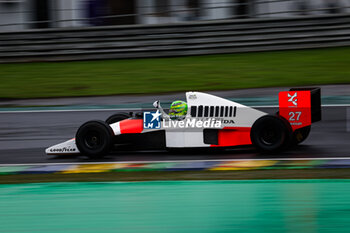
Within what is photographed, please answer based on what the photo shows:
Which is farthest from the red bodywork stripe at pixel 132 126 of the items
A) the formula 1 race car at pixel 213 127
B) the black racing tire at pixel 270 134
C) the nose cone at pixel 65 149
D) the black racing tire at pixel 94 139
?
the black racing tire at pixel 270 134

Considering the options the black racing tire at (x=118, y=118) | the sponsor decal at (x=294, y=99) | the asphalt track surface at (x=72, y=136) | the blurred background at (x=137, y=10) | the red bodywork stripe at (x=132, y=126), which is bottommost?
the asphalt track surface at (x=72, y=136)

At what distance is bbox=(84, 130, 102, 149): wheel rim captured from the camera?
30.1 ft

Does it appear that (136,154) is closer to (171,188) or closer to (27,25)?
(171,188)

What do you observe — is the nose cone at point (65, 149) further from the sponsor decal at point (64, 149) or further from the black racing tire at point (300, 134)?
the black racing tire at point (300, 134)

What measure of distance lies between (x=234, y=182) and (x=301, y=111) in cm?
214

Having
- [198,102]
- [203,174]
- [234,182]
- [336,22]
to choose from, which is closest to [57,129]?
[198,102]

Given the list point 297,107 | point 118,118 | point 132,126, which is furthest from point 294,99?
point 118,118

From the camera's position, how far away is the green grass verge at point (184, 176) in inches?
299

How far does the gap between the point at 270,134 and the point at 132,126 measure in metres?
2.16

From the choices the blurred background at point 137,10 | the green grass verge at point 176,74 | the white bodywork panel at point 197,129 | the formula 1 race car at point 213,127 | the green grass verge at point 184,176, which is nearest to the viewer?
the green grass verge at point 184,176

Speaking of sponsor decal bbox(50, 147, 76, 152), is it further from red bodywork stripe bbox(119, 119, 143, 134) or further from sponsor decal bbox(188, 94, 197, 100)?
sponsor decal bbox(188, 94, 197, 100)

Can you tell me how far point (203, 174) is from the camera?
26.1ft

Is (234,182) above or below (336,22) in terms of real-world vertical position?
below

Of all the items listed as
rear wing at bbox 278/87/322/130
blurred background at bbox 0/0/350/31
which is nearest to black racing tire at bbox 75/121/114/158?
rear wing at bbox 278/87/322/130
